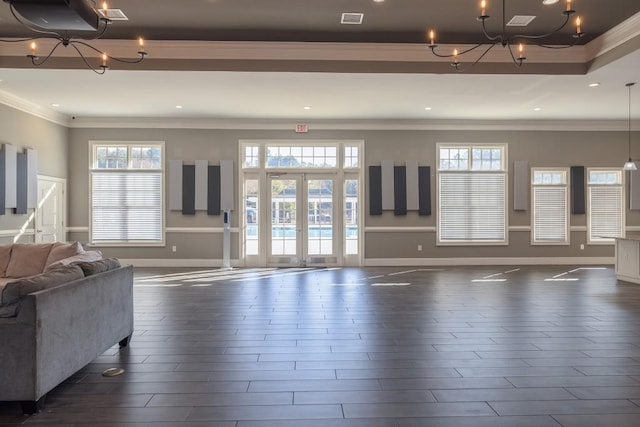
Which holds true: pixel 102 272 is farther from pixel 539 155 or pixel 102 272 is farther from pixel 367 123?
pixel 539 155

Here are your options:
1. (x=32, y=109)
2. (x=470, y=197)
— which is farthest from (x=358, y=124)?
(x=32, y=109)

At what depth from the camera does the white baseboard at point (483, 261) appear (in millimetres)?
10109

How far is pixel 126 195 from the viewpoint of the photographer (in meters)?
10.0

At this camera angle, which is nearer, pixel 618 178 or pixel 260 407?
pixel 260 407

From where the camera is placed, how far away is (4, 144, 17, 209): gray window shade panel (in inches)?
303

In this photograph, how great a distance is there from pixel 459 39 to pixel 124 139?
7.18m

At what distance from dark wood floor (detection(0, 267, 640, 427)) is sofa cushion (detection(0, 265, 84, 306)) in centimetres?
70

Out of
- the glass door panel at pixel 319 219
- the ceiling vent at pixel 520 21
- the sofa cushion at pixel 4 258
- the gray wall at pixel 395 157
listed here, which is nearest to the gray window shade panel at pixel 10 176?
the gray wall at pixel 395 157

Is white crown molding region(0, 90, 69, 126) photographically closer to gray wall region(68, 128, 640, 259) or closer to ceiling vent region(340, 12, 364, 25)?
gray wall region(68, 128, 640, 259)

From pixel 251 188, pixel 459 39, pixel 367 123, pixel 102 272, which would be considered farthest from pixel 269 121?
pixel 102 272

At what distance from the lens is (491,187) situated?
10281 millimetres

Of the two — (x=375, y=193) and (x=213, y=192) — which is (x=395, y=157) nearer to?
(x=375, y=193)

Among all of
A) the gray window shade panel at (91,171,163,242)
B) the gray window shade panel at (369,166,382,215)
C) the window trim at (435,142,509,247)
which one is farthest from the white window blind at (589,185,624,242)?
the gray window shade panel at (91,171,163,242)

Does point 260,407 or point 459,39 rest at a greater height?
point 459,39
